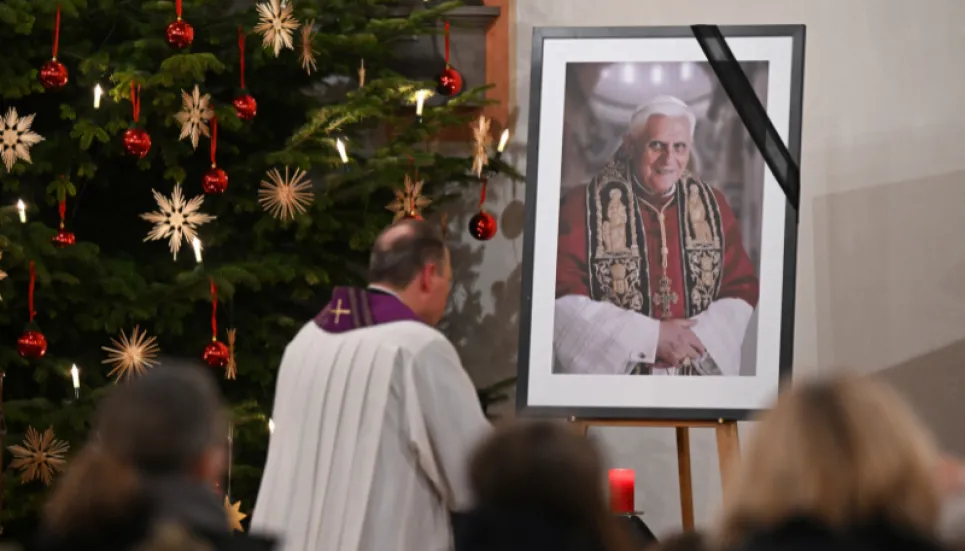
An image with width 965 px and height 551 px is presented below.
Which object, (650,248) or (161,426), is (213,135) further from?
(161,426)

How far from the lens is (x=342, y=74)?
6293 millimetres

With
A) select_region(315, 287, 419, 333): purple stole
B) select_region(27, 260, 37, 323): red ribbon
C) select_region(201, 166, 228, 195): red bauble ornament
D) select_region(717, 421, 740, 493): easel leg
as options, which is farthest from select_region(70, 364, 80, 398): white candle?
select_region(717, 421, 740, 493): easel leg

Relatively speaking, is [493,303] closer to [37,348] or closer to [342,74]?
[342,74]

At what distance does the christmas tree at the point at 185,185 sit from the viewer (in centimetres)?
565

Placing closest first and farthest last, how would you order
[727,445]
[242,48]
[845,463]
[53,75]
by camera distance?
[845,463] < [727,445] < [53,75] < [242,48]

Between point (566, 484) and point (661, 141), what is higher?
point (661, 141)

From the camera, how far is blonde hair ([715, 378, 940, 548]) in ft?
6.67

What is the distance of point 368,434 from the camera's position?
3.90 m

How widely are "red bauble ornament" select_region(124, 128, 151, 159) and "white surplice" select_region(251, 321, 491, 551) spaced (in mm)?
1769

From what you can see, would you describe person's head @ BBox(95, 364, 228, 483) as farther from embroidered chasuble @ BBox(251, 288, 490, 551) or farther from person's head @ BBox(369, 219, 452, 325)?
person's head @ BBox(369, 219, 452, 325)

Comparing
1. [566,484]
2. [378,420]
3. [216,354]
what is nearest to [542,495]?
[566,484]

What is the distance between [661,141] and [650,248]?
0.39m

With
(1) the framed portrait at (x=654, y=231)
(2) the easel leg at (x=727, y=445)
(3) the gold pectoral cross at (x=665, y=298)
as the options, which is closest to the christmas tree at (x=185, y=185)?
(1) the framed portrait at (x=654, y=231)

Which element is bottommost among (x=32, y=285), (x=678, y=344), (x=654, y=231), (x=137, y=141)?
(x=678, y=344)
